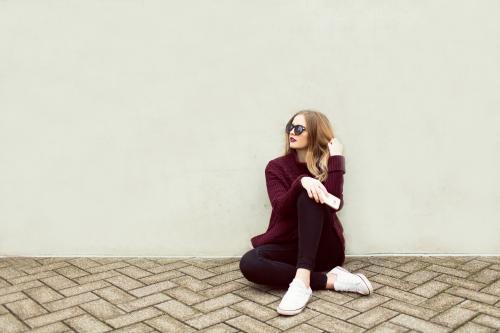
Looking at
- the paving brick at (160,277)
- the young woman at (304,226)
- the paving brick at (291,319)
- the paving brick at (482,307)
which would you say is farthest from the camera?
the paving brick at (160,277)

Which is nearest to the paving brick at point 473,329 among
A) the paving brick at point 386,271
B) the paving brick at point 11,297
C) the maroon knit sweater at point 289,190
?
the paving brick at point 386,271

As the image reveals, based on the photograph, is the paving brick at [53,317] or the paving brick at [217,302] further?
the paving brick at [217,302]

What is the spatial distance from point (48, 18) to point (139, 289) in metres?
2.09

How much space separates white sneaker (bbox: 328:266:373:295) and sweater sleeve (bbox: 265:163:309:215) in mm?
506

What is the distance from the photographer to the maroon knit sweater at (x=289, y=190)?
9.93ft

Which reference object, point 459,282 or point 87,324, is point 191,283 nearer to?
point 87,324

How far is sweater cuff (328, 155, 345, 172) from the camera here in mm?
3045

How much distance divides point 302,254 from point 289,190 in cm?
39

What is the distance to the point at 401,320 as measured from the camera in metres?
2.54

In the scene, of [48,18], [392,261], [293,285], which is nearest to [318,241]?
[293,285]

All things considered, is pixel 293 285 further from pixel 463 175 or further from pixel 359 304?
pixel 463 175

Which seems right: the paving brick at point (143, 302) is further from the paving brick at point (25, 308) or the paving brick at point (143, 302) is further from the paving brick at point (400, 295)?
the paving brick at point (400, 295)

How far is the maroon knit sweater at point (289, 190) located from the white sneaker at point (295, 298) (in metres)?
0.40

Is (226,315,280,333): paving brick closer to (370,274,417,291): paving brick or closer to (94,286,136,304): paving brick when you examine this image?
(94,286,136,304): paving brick
